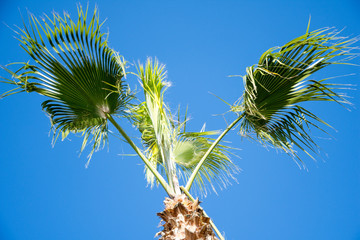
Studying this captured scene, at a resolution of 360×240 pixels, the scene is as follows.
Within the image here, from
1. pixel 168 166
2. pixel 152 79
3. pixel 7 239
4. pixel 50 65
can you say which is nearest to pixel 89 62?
pixel 50 65

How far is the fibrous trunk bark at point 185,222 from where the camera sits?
241 cm

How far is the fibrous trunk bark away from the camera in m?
2.41

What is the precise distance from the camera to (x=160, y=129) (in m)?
3.12

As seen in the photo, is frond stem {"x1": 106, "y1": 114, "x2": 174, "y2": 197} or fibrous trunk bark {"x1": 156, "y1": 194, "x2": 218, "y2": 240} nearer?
fibrous trunk bark {"x1": 156, "y1": 194, "x2": 218, "y2": 240}

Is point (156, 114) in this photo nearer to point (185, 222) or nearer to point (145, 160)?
point (145, 160)

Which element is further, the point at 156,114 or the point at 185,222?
the point at 156,114

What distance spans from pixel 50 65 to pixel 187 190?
1.78m

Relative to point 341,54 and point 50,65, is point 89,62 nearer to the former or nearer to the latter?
point 50,65

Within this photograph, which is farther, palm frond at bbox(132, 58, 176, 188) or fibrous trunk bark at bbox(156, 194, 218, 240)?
palm frond at bbox(132, 58, 176, 188)

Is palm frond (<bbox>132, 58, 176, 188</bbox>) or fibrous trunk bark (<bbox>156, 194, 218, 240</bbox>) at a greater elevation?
palm frond (<bbox>132, 58, 176, 188</bbox>)

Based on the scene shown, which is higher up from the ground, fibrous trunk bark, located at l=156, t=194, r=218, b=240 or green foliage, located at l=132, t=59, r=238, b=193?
green foliage, located at l=132, t=59, r=238, b=193

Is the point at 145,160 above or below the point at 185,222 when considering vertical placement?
above

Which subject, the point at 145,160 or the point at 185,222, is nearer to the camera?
the point at 185,222

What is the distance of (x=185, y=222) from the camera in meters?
2.47
